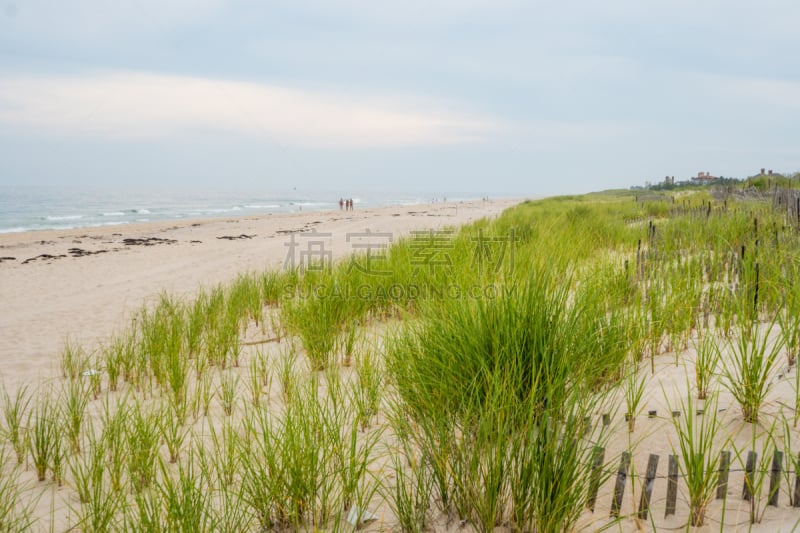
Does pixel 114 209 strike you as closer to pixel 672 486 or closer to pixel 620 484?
pixel 620 484

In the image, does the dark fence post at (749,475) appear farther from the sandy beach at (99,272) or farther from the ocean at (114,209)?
the ocean at (114,209)

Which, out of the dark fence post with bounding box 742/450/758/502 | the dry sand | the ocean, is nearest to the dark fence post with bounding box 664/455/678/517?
the dry sand

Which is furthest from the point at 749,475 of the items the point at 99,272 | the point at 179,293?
the point at 99,272

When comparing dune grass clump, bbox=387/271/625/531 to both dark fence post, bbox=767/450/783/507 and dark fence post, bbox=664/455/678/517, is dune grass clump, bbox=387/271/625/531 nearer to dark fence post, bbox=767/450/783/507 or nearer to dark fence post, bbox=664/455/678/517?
dark fence post, bbox=664/455/678/517

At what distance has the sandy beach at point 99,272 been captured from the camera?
21.3 feet

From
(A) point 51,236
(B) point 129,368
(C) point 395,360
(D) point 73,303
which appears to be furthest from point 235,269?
(A) point 51,236

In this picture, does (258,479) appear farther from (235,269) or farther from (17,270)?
(17,270)

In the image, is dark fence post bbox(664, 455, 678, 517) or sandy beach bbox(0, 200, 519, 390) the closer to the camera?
dark fence post bbox(664, 455, 678, 517)

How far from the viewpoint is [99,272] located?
41.0 ft

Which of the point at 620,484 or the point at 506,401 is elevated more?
the point at 506,401

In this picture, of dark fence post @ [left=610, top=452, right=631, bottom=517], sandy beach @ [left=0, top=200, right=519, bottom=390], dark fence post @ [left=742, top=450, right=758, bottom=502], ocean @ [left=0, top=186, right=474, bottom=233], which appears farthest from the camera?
ocean @ [left=0, top=186, right=474, bottom=233]

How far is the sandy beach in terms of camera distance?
6492mm

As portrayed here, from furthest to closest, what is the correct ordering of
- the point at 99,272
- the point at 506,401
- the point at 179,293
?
the point at 99,272, the point at 179,293, the point at 506,401

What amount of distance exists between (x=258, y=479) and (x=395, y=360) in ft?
3.66
